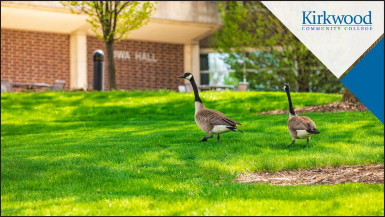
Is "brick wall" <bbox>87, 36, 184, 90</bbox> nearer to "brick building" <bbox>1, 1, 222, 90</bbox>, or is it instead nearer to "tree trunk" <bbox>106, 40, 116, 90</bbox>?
"brick building" <bbox>1, 1, 222, 90</bbox>

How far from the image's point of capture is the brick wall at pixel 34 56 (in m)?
25.3

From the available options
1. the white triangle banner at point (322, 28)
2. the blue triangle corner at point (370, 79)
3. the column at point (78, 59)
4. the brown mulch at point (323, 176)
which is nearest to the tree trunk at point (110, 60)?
the column at point (78, 59)

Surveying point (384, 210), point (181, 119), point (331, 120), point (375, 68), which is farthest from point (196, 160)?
point (375, 68)

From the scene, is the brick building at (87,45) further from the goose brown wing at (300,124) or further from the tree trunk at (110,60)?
the goose brown wing at (300,124)

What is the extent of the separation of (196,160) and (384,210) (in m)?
3.20

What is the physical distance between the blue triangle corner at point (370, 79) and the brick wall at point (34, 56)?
19498 mm

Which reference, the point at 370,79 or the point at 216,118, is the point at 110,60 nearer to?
the point at 370,79

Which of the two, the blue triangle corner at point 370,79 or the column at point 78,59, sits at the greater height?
the column at point 78,59

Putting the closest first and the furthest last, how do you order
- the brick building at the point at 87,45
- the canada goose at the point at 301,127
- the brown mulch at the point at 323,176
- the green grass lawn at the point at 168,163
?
the green grass lawn at the point at 168,163, the brown mulch at the point at 323,176, the canada goose at the point at 301,127, the brick building at the point at 87,45

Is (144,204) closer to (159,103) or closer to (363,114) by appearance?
(363,114)

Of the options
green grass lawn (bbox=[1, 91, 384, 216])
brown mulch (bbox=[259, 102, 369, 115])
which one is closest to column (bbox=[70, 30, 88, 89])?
green grass lawn (bbox=[1, 91, 384, 216])

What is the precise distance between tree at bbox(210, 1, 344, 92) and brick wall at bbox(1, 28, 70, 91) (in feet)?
33.0

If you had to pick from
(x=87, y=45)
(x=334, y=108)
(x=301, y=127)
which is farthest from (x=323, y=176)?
(x=87, y=45)

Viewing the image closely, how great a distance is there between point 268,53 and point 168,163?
2019cm
